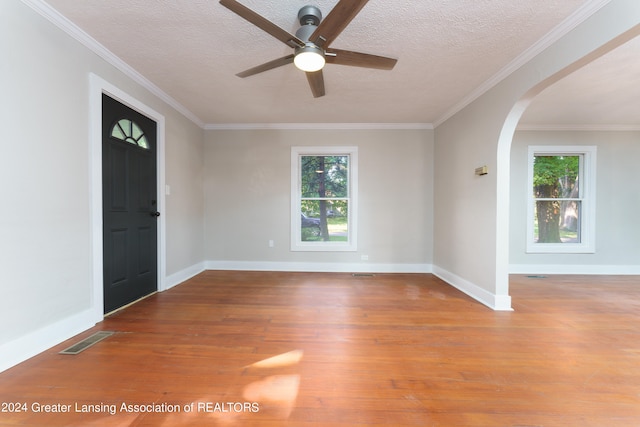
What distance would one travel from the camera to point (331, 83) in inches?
119

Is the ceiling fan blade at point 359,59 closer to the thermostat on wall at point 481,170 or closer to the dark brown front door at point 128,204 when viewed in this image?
the thermostat on wall at point 481,170

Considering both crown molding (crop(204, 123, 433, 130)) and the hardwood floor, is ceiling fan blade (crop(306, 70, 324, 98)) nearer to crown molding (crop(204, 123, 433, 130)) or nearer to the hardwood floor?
crown molding (crop(204, 123, 433, 130))

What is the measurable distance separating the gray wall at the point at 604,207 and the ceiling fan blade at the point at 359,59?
3720 millimetres

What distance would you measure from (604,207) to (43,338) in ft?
24.2

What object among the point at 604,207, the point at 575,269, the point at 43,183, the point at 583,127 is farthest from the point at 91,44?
the point at 604,207

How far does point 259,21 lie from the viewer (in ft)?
5.47

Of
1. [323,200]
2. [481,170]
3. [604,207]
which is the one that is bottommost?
[604,207]

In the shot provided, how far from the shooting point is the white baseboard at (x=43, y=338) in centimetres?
171

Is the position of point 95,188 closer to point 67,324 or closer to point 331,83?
point 67,324

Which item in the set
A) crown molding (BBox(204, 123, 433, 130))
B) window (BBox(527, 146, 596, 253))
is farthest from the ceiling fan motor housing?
window (BBox(527, 146, 596, 253))

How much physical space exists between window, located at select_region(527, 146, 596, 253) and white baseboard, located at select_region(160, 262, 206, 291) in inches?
223

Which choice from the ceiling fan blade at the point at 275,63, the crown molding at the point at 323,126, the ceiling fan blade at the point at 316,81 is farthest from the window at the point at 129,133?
the ceiling fan blade at the point at 316,81

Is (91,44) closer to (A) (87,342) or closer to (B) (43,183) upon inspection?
(B) (43,183)

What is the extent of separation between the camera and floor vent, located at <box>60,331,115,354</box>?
193 centimetres
